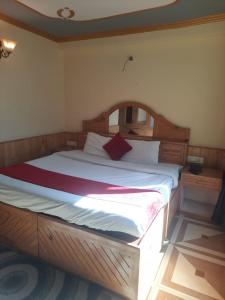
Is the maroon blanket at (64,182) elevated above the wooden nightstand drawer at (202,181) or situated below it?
above

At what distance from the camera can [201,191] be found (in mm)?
3336

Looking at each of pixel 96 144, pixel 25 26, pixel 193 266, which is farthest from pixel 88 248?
pixel 25 26

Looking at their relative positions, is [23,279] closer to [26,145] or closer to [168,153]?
[26,145]

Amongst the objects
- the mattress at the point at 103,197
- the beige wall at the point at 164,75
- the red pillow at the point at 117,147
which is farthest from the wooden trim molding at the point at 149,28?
the mattress at the point at 103,197

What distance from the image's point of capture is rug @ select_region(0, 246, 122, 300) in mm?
1721

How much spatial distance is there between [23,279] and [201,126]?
9.56 ft

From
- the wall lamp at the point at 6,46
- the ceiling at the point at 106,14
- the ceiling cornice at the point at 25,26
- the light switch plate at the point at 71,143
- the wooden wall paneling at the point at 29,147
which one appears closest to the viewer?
the ceiling at the point at 106,14

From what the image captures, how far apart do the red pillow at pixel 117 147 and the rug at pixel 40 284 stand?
1792mm

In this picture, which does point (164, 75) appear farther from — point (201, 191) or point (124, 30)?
point (201, 191)

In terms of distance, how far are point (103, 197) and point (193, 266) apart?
3.71 ft

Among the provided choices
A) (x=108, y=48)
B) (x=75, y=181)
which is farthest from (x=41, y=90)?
(x=75, y=181)

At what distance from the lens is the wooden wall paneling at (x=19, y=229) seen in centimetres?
202

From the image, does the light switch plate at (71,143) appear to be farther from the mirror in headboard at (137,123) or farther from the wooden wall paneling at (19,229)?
the wooden wall paneling at (19,229)

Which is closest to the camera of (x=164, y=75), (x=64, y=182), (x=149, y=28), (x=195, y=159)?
(x=64, y=182)
